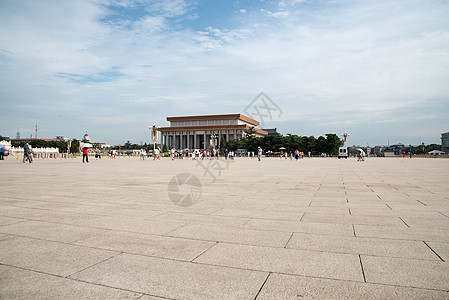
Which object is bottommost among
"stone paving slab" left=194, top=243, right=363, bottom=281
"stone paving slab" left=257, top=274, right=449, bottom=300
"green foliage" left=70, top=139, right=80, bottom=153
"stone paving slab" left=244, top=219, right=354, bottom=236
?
"stone paving slab" left=244, top=219, right=354, bottom=236

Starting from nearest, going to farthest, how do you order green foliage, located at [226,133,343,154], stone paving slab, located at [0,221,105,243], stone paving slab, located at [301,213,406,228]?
stone paving slab, located at [0,221,105,243]
stone paving slab, located at [301,213,406,228]
green foliage, located at [226,133,343,154]

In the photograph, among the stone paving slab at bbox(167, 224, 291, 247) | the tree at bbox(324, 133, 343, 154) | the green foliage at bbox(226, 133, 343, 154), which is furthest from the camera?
the tree at bbox(324, 133, 343, 154)

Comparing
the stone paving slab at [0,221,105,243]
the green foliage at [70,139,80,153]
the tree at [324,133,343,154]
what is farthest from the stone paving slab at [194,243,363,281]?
the green foliage at [70,139,80,153]

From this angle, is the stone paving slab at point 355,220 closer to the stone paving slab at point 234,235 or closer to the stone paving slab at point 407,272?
the stone paving slab at point 234,235

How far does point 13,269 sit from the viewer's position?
2777 millimetres

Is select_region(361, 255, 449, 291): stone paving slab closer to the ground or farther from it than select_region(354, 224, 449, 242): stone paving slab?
farther from it

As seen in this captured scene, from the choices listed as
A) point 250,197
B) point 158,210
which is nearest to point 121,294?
point 158,210

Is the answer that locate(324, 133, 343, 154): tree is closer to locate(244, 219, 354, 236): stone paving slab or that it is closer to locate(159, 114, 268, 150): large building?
locate(159, 114, 268, 150): large building

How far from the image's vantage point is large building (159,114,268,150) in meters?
115

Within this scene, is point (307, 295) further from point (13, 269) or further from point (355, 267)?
point (13, 269)

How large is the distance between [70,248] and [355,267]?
2.91 meters

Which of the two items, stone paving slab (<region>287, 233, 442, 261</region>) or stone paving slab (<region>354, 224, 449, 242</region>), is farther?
stone paving slab (<region>354, 224, 449, 242</region>)

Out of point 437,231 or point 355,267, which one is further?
point 437,231

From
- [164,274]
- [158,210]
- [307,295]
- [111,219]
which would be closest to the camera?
[307,295]
